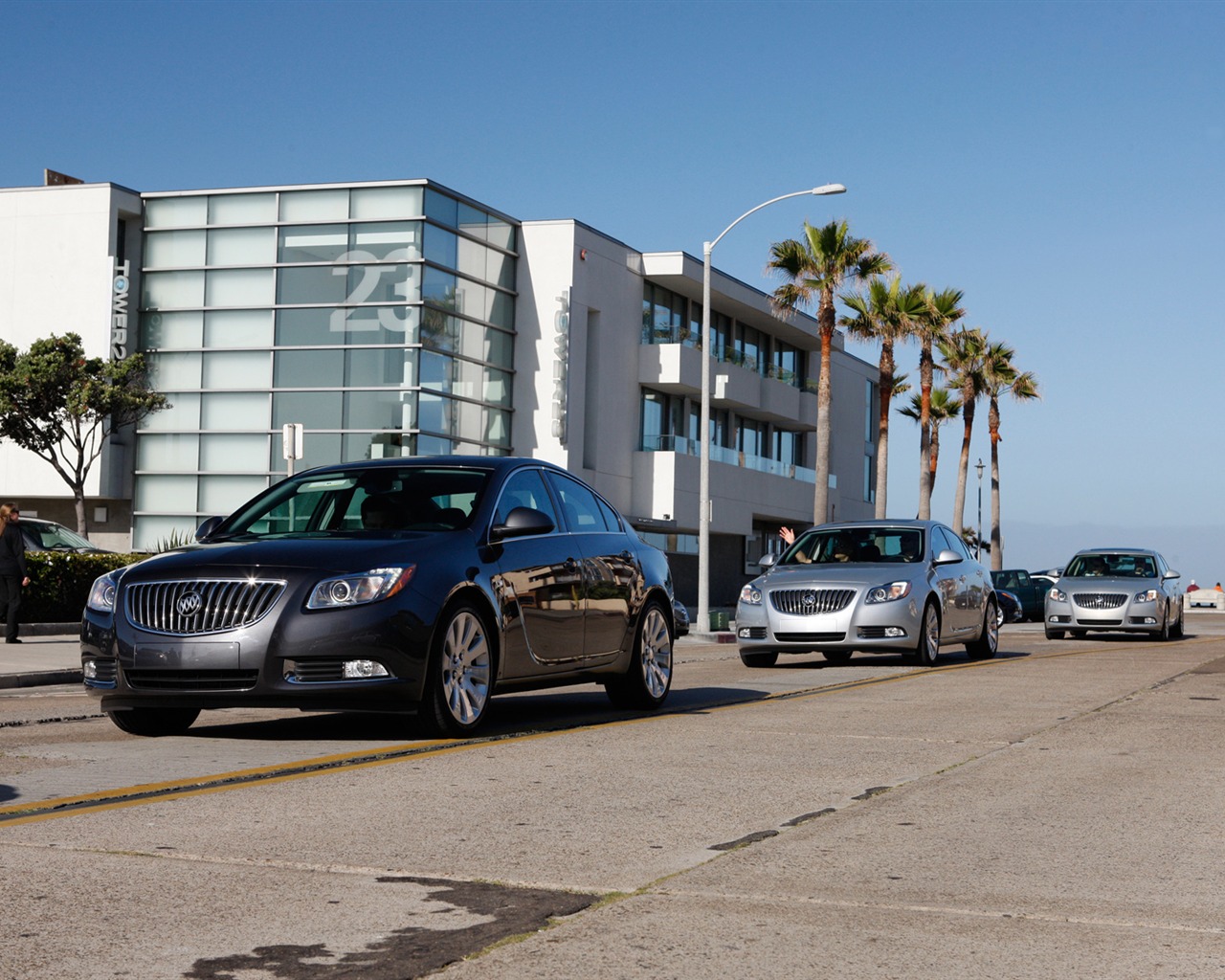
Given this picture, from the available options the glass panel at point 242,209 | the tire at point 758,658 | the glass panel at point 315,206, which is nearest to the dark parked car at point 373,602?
the tire at point 758,658

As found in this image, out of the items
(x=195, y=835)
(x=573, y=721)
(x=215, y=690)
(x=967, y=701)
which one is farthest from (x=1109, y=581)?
(x=195, y=835)

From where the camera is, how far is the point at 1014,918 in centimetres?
486

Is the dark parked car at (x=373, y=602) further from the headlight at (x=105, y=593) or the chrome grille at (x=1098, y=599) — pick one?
the chrome grille at (x=1098, y=599)

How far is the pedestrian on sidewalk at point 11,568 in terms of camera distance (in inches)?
799

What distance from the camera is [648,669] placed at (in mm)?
11586

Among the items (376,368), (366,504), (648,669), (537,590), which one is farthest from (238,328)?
(537,590)

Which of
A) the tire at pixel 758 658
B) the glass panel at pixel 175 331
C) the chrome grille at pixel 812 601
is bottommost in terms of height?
the tire at pixel 758 658

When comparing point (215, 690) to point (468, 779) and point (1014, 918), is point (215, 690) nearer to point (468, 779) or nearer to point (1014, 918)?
point (468, 779)

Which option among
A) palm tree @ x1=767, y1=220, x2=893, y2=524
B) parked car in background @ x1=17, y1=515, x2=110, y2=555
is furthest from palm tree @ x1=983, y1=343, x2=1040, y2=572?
parked car in background @ x1=17, y1=515, x2=110, y2=555

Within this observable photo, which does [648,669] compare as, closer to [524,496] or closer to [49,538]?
[524,496]

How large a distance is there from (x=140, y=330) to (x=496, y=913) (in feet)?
122

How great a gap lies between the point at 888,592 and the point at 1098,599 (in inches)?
461

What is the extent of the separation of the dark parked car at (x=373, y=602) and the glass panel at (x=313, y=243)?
1129 inches

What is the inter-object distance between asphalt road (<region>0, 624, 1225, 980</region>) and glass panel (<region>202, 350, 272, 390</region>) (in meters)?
28.9
